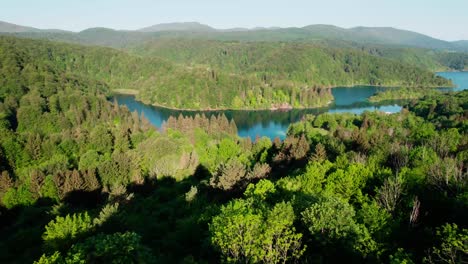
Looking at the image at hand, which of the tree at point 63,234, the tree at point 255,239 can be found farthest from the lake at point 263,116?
the tree at point 255,239

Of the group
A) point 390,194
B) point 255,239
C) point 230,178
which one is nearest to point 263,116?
point 230,178

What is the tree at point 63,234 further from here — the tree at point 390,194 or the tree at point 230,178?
the tree at point 390,194

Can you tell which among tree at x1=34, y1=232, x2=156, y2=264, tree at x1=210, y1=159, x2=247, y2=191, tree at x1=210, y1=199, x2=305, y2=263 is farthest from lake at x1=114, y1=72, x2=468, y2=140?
tree at x1=34, y1=232, x2=156, y2=264

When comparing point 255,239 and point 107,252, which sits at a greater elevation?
point 255,239

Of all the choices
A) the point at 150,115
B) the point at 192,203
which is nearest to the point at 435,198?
the point at 192,203

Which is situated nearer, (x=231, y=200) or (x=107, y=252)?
(x=107, y=252)

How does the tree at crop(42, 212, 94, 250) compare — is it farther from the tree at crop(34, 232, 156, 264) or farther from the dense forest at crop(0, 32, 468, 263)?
the tree at crop(34, 232, 156, 264)

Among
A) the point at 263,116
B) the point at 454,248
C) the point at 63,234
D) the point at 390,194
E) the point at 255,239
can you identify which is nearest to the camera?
the point at 454,248

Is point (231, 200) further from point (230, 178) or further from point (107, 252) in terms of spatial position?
point (107, 252)

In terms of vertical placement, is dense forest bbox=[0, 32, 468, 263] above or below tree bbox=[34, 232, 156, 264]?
below

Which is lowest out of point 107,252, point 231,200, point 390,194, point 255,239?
point 231,200

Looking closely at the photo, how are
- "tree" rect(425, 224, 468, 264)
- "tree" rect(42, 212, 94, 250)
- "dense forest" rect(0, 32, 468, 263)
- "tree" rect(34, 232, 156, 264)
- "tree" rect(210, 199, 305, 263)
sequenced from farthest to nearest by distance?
"tree" rect(42, 212, 94, 250) < "dense forest" rect(0, 32, 468, 263) < "tree" rect(210, 199, 305, 263) < "tree" rect(34, 232, 156, 264) < "tree" rect(425, 224, 468, 264)
